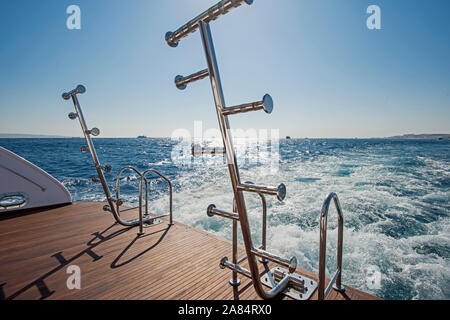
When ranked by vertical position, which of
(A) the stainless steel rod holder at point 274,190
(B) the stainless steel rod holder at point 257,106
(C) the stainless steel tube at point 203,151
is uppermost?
(B) the stainless steel rod holder at point 257,106

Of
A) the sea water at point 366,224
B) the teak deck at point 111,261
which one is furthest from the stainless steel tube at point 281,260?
the sea water at point 366,224

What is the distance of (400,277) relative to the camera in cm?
297

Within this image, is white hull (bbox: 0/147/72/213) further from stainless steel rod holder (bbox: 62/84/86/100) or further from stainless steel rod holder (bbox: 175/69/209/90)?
stainless steel rod holder (bbox: 175/69/209/90)

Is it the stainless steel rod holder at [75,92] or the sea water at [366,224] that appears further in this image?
the sea water at [366,224]

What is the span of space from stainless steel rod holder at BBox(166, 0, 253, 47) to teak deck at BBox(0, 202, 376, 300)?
6.48 feet

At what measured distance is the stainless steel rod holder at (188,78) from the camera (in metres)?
1.05

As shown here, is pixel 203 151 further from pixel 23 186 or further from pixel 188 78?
pixel 23 186

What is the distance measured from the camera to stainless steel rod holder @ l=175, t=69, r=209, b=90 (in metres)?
1.05

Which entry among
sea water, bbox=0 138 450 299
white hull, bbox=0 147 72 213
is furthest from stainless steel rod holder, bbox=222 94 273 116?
white hull, bbox=0 147 72 213

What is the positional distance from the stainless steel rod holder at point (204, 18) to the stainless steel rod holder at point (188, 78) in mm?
232

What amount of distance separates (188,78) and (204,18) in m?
0.28

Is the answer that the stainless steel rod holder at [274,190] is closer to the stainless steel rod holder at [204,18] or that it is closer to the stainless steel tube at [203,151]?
the stainless steel tube at [203,151]

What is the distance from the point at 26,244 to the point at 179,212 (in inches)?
135
